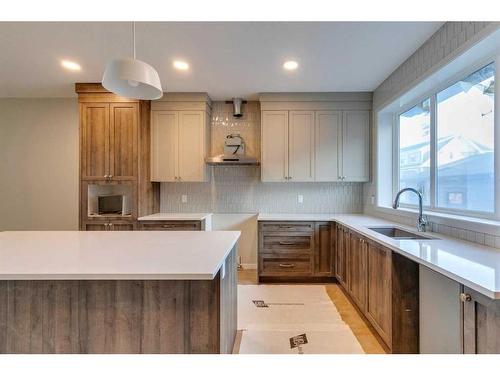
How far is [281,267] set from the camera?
3.62m

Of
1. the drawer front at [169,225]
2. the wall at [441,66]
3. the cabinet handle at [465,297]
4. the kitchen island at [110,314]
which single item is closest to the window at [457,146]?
the wall at [441,66]

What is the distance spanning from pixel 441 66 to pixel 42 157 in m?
5.22

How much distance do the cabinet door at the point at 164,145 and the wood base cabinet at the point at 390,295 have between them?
9.03 feet

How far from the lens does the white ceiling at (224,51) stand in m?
2.31

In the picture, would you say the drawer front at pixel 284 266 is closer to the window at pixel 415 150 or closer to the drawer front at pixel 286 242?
the drawer front at pixel 286 242

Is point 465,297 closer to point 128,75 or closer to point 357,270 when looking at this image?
point 357,270

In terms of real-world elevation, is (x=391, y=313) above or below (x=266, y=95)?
below

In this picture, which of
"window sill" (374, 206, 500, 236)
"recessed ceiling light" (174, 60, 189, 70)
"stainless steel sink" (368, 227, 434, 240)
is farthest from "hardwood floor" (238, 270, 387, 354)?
"recessed ceiling light" (174, 60, 189, 70)

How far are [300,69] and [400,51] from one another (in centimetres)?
101

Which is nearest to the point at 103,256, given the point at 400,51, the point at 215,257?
the point at 215,257

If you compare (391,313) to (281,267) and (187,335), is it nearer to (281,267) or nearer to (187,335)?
(187,335)

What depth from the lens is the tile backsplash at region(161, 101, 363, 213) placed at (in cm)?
427

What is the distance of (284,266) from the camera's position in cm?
362

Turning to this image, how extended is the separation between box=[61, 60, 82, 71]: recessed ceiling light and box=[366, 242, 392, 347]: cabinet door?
3609 mm
